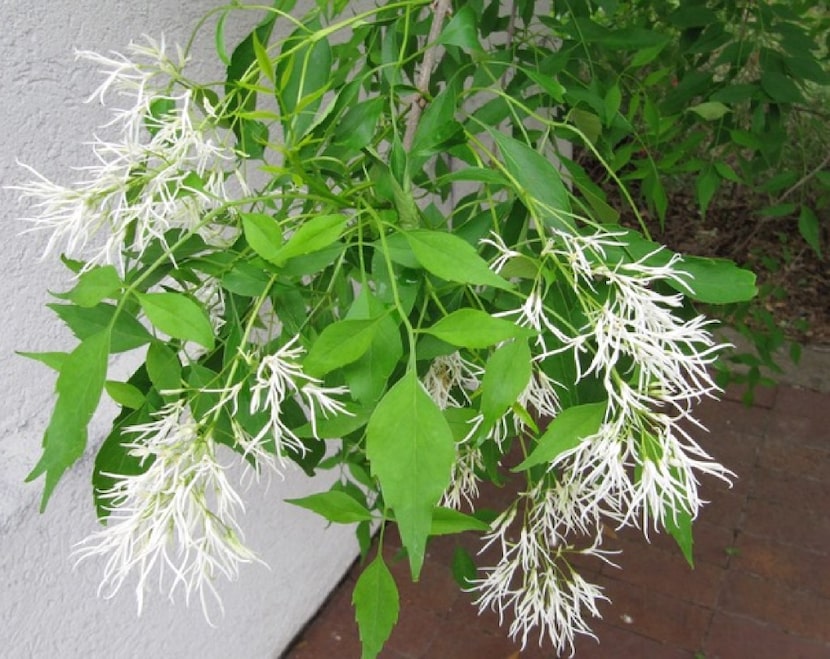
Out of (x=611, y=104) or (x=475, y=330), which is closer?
(x=475, y=330)

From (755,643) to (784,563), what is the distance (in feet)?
0.86

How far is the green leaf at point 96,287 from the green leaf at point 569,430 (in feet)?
0.93

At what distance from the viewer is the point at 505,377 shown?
1.59 feet

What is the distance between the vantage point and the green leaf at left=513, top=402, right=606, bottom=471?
50cm

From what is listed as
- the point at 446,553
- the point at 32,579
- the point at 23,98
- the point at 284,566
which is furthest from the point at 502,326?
the point at 446,553

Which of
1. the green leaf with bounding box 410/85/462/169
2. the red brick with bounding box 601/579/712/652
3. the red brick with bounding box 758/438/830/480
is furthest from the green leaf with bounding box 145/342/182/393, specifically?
the red brick with bounding box 758/438/830/480

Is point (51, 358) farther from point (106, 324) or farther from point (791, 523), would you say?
point (791, 523)

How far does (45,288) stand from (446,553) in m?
1.22

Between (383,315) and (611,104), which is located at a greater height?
(383,315)

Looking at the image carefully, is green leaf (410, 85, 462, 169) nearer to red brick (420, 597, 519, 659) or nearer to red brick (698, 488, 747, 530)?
red brick (420, 597, 519, 659)

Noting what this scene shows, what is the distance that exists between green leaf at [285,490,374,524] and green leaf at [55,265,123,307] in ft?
0.74

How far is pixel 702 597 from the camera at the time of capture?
185 centimetres

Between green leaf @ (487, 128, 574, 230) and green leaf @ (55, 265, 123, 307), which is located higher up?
green leaf @ (55, 265, 123, 307)

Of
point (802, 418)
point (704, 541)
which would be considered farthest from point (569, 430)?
point (802, 418)
